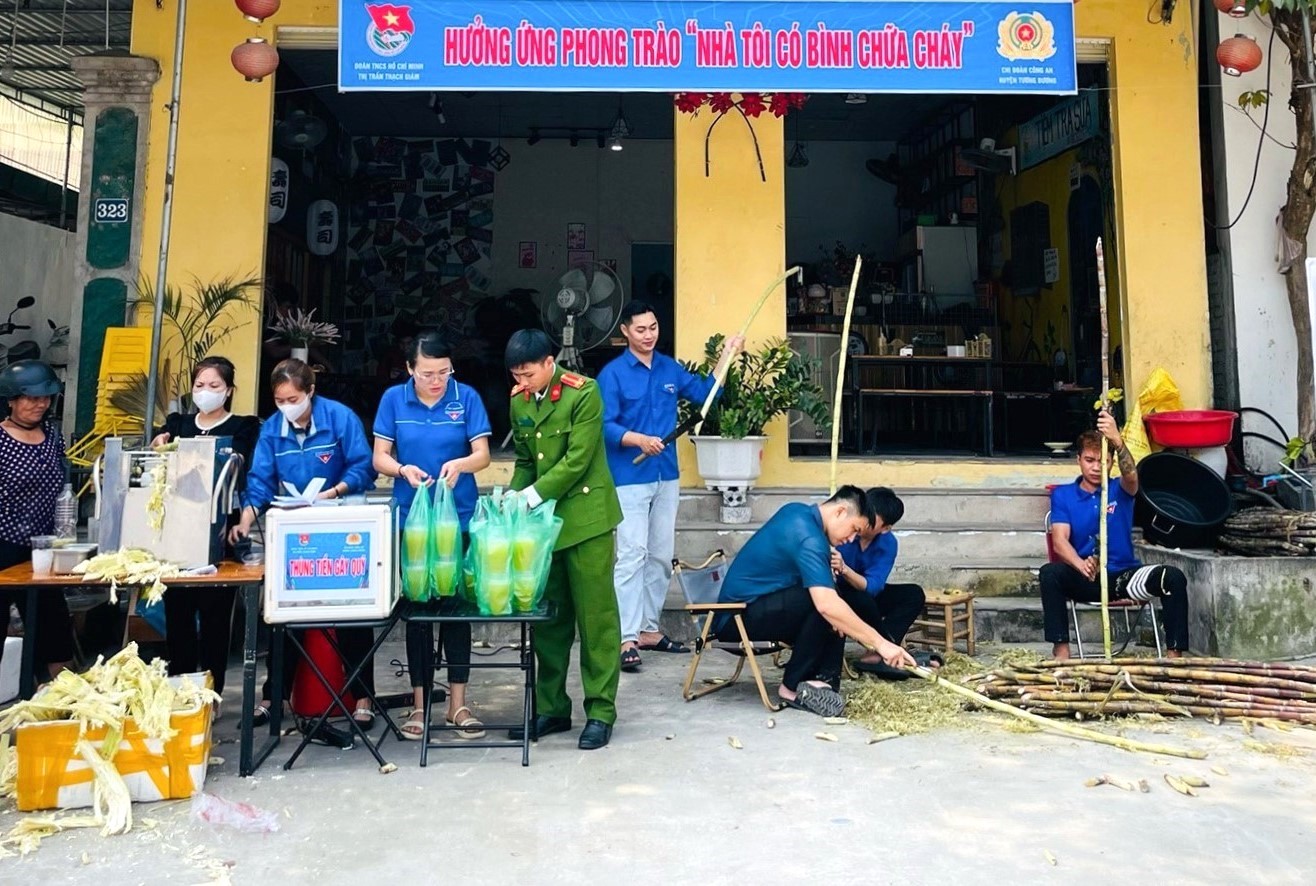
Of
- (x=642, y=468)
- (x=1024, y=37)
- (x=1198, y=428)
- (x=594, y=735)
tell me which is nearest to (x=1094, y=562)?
(x=1198, y=428)

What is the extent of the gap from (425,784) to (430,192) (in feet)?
34.6

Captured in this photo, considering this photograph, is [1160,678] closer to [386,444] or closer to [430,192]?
[386,444]

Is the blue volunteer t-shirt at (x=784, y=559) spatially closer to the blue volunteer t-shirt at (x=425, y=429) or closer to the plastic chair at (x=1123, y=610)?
the blue volunteer t-shirt at (x=425, y=429)

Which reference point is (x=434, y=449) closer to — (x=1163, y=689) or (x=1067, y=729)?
(x=1067, y=729)

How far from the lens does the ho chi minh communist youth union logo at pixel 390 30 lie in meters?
5.79

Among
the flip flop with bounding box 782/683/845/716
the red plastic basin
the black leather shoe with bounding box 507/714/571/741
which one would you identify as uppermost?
the red plastic basin

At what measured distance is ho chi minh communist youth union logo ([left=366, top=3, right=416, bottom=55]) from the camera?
5.79m

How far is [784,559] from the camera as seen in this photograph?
176 inches

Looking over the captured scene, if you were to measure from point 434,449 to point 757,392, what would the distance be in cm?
282

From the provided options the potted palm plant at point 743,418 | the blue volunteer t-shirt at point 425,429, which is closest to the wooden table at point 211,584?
the blue volunteer t-shirt at point 425,429

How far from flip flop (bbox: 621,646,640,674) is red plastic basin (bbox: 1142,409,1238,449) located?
386 cm

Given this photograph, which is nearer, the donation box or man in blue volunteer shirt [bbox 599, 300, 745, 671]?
the donation box

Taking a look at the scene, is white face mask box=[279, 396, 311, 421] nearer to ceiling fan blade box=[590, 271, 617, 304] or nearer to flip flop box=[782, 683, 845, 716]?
flip flop box=[782, 683, 845, 716]

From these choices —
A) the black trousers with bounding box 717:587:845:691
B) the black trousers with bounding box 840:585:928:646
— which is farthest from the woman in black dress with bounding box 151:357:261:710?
the black trousers with bounding box 840:585:928:646
